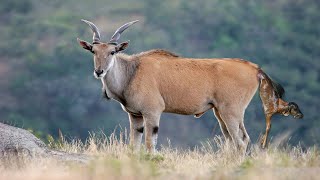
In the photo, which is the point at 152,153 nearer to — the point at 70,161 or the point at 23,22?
the point at 70,161

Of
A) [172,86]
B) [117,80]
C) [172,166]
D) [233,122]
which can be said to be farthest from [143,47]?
[172,166]

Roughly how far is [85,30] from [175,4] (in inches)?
382

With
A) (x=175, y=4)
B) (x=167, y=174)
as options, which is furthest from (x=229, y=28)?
(x=167, y=174)

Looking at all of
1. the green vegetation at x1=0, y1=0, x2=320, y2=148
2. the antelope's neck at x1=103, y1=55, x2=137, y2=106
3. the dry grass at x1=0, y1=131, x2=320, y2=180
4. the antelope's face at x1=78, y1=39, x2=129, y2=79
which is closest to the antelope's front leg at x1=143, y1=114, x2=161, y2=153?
the dry grass at x1=0, y1=131, x2=320, y2=180

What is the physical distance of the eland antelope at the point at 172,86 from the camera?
17359 mm

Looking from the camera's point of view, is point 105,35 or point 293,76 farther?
point 293,76

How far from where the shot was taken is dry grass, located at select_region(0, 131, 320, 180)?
1320 cm

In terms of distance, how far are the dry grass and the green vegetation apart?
29678 millimetres

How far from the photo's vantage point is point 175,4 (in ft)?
237

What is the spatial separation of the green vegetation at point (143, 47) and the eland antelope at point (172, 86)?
28263 millimetres

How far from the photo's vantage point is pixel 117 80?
57.6ft

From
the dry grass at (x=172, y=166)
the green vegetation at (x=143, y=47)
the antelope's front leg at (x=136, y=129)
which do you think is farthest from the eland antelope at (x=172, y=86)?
the green vegetation at (x=143, y=47)

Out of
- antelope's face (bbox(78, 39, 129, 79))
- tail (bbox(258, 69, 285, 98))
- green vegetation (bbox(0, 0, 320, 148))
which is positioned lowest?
green vegetation (bbox(0, 0, 320, 148))

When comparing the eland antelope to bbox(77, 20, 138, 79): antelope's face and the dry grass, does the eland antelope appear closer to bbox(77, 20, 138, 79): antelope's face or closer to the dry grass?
bbox(77, 20, 138, 79): antelope's face
